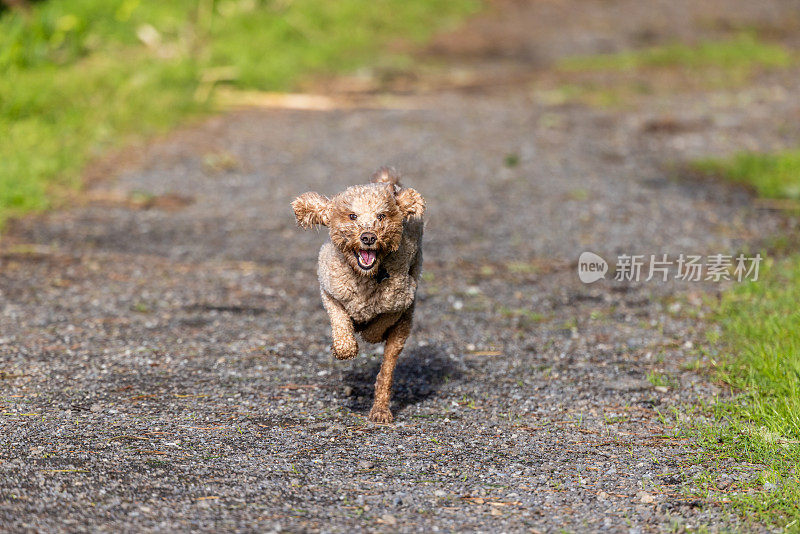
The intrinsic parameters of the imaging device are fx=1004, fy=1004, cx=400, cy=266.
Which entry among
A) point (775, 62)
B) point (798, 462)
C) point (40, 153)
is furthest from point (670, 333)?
point (775, 62)

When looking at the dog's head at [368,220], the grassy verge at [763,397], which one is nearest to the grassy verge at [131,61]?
the dog's head at [368,220]

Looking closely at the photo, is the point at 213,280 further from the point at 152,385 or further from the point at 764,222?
the point at 764,222

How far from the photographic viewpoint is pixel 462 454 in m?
4.86

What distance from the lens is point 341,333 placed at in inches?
194

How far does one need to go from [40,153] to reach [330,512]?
7.16 metres

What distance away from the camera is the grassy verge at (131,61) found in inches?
405

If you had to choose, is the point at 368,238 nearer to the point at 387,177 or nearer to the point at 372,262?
the point at 372,262

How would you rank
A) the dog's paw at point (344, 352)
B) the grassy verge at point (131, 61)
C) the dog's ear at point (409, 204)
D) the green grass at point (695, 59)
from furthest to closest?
1. the green grass at point (695, 59)
2. the grassy verge at point (131, 61)
3. the dog's paw at point (344, 352)
4. the dog's ear at point (409, 204)

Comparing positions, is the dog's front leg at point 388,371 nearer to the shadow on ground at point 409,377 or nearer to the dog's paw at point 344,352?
the shadow on ground at point 409,377

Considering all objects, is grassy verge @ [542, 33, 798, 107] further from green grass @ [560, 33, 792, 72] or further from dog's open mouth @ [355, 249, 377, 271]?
dog's open mouth @ [355, 249, 377, 271]

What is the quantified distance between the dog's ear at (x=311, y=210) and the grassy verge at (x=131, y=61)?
4.94 meters

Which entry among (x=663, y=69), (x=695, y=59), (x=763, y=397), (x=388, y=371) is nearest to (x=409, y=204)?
(x=388, y=371)

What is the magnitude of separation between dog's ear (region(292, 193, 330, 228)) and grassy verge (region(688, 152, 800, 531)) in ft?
7.08

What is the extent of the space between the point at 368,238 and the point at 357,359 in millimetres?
1939
